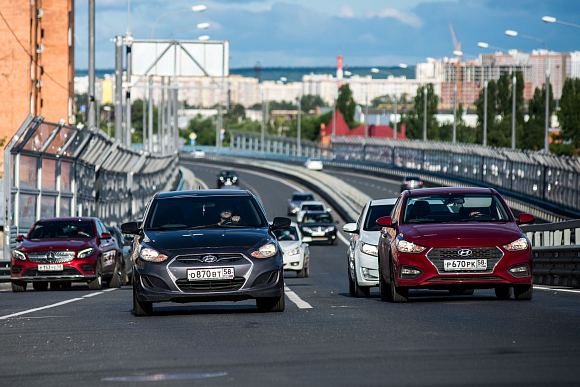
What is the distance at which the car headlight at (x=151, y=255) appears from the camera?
36.4ft

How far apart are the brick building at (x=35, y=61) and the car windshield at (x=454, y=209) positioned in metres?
43.3

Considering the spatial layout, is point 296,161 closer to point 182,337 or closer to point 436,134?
point 436,134

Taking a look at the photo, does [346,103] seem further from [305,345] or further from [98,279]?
[305,345]

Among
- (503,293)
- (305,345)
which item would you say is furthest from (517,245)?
(305,345)

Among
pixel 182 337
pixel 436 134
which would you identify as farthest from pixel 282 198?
pixel 182 337

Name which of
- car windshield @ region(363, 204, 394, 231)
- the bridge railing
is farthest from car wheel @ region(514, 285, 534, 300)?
the bridge railing

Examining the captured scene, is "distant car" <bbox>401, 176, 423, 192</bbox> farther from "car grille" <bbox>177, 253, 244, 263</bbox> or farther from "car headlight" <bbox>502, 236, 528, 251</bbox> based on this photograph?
"car grille" <bbox>177, 253, 244, 263</bbox>

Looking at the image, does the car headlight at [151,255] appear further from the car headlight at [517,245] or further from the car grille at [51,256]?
the car grille at [51,256]

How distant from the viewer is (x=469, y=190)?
532 inches

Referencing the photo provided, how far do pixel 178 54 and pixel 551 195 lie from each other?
18534mm

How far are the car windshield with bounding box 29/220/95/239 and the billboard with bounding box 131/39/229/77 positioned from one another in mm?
26374

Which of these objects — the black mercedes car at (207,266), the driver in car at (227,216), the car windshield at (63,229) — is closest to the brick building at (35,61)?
the car windshield at (63,229)

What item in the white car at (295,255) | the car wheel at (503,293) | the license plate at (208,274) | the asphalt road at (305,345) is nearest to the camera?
the asphalt road at (305,345)

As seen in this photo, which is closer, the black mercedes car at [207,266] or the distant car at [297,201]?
the black mercedes car at [207,266]
